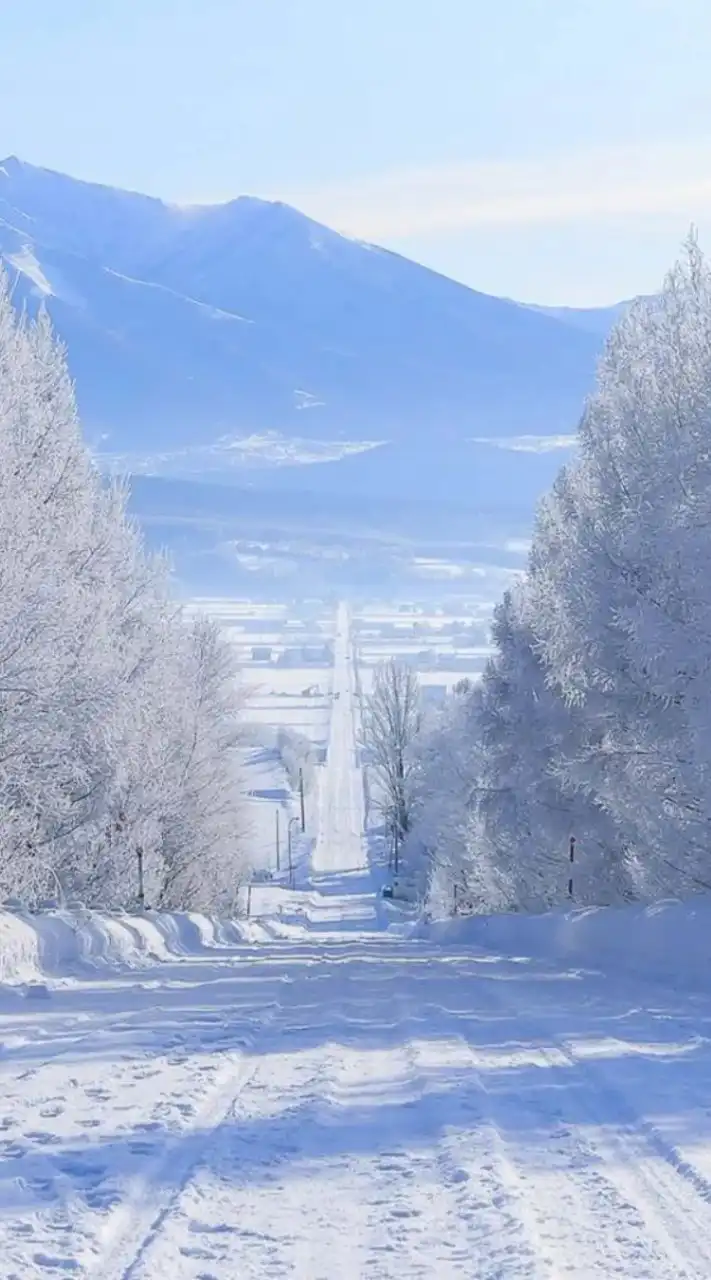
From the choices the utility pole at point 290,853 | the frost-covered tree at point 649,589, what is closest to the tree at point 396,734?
the utility pole at point 290,853

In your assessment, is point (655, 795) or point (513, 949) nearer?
point (655, 795)

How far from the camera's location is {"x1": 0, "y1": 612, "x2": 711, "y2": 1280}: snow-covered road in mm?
4855

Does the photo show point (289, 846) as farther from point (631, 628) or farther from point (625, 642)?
point (631, 628)

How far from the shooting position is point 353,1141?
21.1ft

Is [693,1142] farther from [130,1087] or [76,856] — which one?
[76,856]

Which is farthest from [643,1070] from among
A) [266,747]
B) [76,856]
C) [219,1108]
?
[266,747]

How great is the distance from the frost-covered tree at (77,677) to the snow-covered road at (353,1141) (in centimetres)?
524

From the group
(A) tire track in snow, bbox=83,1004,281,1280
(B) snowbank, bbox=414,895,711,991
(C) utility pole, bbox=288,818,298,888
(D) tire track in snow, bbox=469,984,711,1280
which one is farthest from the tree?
(A) tire track in snow, bbox=83,1004,281,1280

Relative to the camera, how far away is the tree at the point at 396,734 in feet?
233

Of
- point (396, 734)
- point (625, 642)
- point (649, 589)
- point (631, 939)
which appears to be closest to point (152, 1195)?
point (631, 939)

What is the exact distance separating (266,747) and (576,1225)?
146 meters

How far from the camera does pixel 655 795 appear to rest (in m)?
19.8

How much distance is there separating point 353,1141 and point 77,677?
436 inches

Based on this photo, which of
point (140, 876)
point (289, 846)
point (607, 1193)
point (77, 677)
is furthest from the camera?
point (289, 846)
